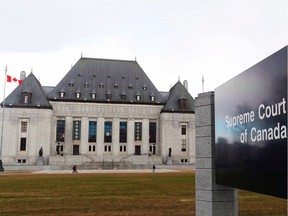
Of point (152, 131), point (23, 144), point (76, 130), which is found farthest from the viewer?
point (152, 131)

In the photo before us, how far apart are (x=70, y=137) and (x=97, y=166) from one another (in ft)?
39.6

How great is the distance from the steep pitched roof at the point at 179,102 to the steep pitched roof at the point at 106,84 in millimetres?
2380

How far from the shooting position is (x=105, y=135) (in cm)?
8612

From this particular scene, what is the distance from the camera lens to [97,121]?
85500 millimetres

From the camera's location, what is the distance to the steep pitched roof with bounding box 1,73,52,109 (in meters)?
81.2

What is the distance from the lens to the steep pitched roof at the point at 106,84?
86188 mm

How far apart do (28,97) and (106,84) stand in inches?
778

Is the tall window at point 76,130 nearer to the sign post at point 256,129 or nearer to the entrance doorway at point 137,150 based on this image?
the entrance doorway at point 137,150

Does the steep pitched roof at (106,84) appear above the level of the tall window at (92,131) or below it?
above

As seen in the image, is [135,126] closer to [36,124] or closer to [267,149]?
[36,124]

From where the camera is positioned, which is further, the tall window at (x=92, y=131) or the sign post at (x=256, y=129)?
the tall window at (x=92, y=131)

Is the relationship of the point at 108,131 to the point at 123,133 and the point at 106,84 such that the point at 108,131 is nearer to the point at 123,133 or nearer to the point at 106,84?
the point at 123,133

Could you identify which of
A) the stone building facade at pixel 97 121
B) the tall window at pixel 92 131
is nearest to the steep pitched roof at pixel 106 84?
the stone building facade at pixel 97 121

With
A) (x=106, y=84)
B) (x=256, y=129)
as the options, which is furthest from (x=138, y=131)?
(x=256, y=129)
